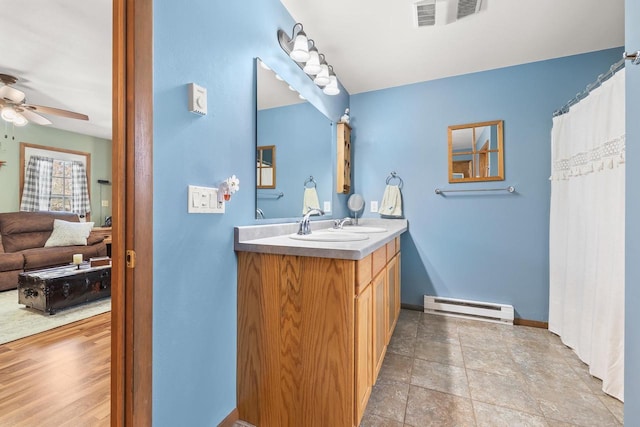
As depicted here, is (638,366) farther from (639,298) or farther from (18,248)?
(18,248)

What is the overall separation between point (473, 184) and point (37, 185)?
6.25m

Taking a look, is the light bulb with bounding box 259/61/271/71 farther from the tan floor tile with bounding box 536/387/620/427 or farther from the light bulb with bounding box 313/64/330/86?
the tan floor tile with bounding box 536/387/620/427

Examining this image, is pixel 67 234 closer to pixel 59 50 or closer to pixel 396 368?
pixel 59 50

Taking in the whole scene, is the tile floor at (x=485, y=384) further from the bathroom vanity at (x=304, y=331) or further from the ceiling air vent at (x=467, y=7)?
the ceiling air vent at (x=467, y=7)

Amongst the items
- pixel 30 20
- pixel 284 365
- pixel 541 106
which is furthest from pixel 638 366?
pixel 30 20

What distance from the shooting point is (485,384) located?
1571mm

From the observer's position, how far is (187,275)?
3.50 ft

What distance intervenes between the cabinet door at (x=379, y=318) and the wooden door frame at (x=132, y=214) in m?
1.00

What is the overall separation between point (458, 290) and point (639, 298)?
68.6 inches

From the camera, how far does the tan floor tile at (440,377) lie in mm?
1532

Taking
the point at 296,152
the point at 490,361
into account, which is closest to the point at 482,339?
the point at 490,361

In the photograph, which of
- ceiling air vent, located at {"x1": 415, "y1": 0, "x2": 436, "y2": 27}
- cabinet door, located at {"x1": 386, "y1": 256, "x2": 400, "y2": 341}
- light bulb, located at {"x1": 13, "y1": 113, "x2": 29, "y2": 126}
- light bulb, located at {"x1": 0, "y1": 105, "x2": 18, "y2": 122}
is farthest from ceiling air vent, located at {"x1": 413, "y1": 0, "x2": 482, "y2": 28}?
light bulb, located at {"x1": 13, "y1": 113, "x2": 29, "y2": 126}

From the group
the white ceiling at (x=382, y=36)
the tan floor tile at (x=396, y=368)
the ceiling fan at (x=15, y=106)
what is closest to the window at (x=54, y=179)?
the ceiling fan at (x=15, y=106)

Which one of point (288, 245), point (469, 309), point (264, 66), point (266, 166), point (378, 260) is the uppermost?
point (264, 66)
